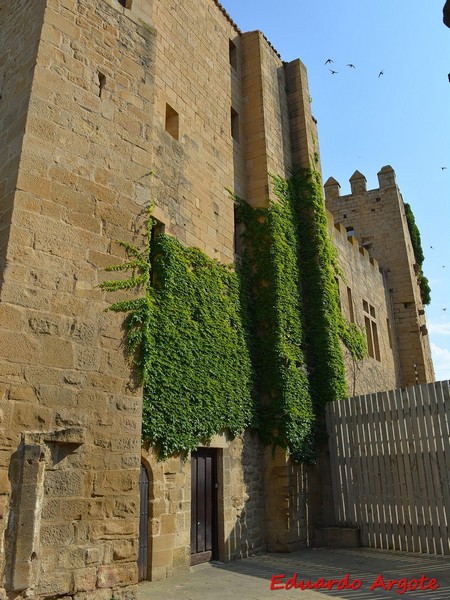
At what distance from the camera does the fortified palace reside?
464 cm

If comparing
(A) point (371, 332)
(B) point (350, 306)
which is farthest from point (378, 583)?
(A) point (371, 332)

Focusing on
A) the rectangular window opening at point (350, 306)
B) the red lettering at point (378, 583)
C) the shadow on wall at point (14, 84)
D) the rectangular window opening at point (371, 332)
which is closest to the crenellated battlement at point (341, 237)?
the rectangular window opening at point (350, 306)

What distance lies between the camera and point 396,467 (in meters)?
8.92

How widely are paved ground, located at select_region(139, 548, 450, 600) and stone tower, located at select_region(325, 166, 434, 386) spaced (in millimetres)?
12458

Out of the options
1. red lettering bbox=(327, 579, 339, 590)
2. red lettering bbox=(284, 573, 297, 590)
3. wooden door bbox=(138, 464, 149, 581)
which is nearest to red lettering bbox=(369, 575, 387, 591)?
red lettering bbox=(327, 579, 339, 590)

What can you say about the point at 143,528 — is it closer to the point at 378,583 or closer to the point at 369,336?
the point at 378,583

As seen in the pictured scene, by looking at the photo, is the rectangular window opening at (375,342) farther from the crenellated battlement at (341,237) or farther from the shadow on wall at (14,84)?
the shadow on wall at (14,84)

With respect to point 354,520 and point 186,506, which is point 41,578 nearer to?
point 186,506

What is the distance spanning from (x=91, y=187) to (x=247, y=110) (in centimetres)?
760

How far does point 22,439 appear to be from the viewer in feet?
14.9

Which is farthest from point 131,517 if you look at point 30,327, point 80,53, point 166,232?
point 80,53

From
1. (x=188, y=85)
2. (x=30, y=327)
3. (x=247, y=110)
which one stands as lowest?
(x=30, y=327)

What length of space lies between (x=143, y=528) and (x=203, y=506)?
152cm

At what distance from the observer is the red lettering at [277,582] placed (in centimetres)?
619
